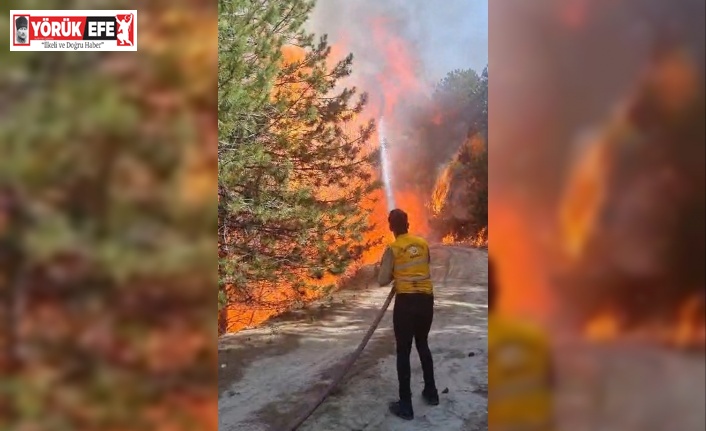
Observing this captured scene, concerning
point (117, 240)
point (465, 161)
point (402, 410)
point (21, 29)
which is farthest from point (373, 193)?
point (21, 29)

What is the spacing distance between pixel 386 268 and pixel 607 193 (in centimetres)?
121

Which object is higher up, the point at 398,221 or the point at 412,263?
the point at 398,221

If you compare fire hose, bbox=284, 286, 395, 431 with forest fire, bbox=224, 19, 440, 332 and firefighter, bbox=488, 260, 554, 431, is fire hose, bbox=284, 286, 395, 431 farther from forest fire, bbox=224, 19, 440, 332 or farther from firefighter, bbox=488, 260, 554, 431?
firefighter, bbox=488, 260, 554, 431

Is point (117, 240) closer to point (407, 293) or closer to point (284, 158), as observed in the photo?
point (284, 158)

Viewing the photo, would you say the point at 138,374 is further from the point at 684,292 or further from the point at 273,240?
the point at 684,292

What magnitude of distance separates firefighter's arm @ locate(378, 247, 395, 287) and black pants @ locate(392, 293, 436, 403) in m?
0.11

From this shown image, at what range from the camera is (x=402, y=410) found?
2.55 meters

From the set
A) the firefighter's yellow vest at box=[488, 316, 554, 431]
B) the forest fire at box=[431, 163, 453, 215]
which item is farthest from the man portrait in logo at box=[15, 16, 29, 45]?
the firefighter's yellow vest at box=[488, 316, 554, 431]

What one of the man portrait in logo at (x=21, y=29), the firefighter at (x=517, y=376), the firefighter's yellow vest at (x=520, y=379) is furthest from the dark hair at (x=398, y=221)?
the man portrait in logo at (x=21, y=29)

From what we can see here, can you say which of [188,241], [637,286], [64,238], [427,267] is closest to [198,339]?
[188,241]

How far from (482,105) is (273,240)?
4.36ft

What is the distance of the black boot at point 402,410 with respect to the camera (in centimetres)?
254

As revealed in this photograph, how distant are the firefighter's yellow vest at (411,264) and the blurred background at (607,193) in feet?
1.25

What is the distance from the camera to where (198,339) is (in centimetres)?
254
